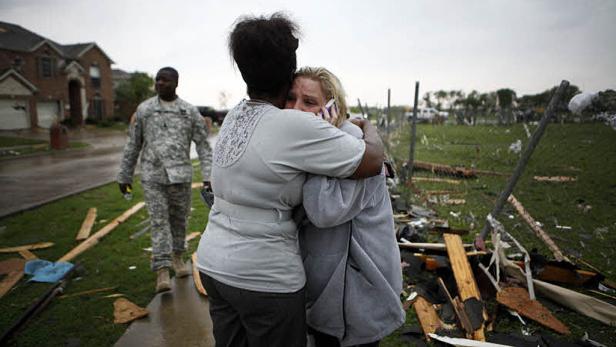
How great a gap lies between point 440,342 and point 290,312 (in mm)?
1959

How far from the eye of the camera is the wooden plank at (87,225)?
5684 mm

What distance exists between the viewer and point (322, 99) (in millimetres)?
1806

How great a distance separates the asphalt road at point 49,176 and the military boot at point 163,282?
4.91 m

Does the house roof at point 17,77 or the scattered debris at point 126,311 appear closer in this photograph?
the scattered debris at point 126,311

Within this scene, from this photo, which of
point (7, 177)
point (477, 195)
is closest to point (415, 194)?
point (477, 195)

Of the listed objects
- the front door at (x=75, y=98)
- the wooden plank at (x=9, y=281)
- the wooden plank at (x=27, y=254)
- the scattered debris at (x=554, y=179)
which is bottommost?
the wooden plank at (x=9, y=281)

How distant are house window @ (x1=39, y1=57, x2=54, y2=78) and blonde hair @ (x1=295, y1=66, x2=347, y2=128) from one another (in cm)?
4230

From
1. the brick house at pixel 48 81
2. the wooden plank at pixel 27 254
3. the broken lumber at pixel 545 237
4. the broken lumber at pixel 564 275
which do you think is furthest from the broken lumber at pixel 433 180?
the brick house at pixel 48 81

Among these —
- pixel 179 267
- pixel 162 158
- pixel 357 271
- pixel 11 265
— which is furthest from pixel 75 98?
pixel 357 271

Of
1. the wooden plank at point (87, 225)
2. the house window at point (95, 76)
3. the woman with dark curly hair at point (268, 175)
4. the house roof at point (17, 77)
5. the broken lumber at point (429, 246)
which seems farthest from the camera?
the house window at point (95, 76)

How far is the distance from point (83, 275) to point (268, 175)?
4.14m

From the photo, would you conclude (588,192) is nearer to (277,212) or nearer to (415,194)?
(415,194)

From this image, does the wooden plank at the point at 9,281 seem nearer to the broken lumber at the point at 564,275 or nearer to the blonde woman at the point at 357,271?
the blonde woman at the point at 357,271

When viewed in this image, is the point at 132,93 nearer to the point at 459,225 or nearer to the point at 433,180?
the point at 433,180
